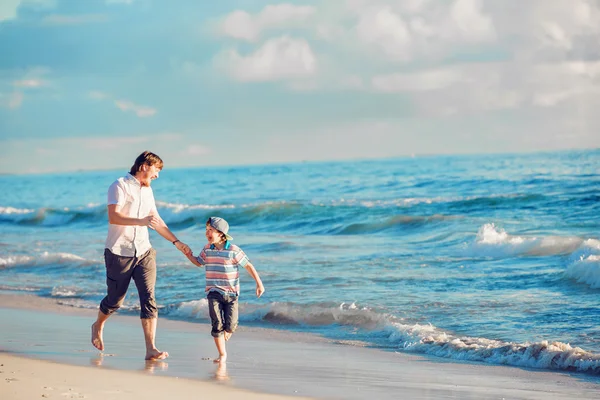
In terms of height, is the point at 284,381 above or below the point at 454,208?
below

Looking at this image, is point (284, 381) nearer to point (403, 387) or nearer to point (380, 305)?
point (403, 387)

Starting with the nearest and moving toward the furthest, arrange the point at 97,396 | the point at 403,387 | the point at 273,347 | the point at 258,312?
the point at 97,396 → the point at 403,387 → the point at 273,347 → the point at 258,312

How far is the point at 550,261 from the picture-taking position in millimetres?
13312

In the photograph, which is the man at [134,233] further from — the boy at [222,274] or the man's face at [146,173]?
the boy at [222,274]

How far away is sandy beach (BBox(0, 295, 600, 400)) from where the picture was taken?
5.50 metres

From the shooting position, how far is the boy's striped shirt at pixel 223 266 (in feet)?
22.0

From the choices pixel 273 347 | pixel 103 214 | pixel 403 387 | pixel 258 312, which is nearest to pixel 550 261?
pixel 258 312

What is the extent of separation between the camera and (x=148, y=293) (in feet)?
21.7

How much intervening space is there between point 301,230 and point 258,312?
1333 cm

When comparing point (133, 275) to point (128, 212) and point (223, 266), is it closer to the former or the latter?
point (128, 212)

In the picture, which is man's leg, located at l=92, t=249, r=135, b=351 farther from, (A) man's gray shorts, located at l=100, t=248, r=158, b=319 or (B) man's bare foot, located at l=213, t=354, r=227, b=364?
(B) man's bare foot, located at l=213, t=354, r=227, b=364

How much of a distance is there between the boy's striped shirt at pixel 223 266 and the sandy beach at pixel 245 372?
2.19 ft

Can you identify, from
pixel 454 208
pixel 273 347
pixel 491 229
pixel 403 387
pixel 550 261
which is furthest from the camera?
pixel 454 208

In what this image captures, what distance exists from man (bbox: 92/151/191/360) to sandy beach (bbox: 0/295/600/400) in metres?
0.60
